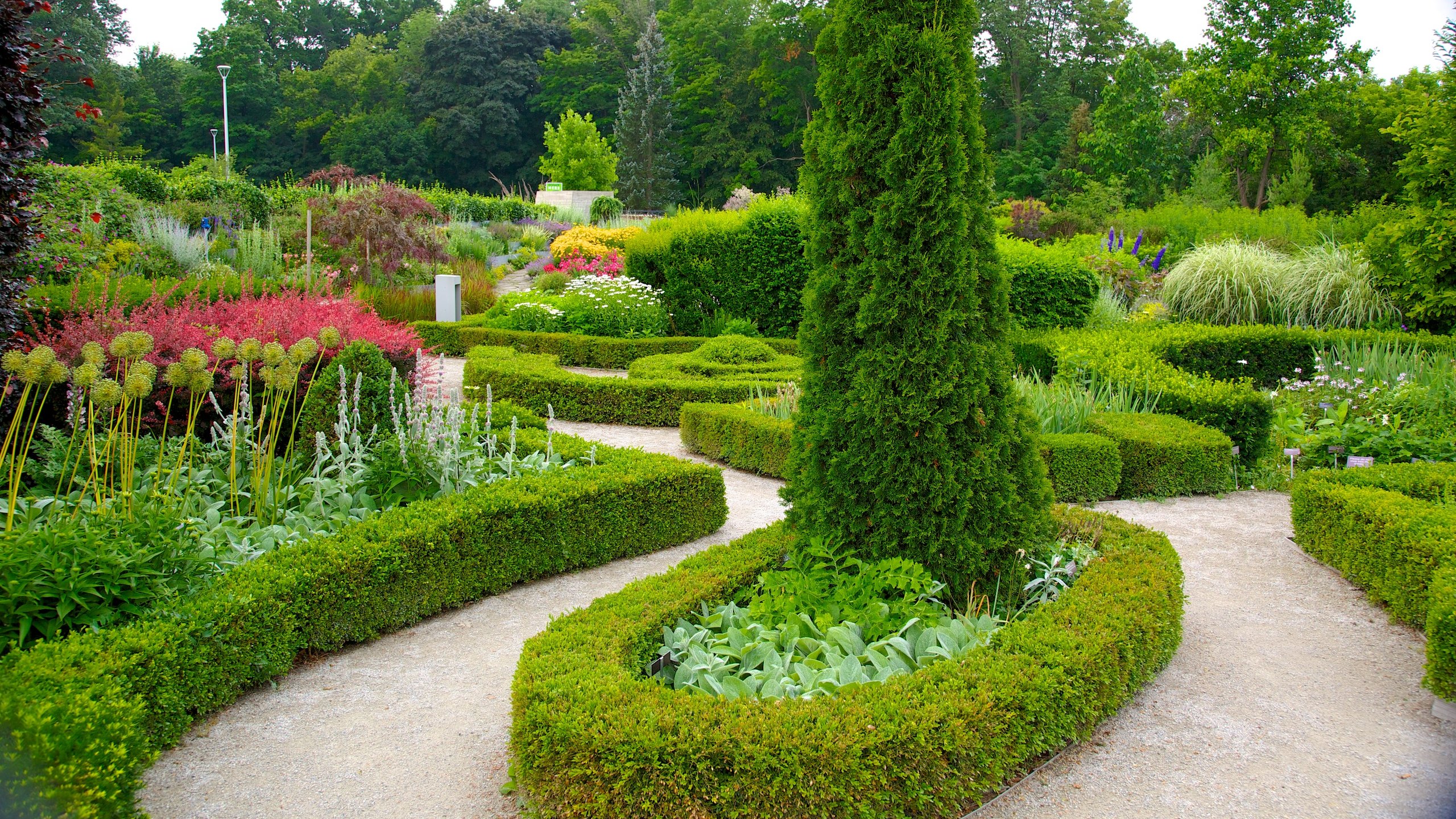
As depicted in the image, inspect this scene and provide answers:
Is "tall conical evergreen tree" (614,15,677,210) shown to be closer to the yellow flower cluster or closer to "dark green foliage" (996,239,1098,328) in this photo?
the yellow flower cluster

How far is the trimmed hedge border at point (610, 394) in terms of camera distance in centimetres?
820

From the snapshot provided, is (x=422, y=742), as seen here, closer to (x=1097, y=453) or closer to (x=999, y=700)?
(x=999, y=700)

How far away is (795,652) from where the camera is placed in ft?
10.2

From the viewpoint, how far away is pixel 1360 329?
392 inches

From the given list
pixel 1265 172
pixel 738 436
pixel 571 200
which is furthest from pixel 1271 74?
pixel 738 436

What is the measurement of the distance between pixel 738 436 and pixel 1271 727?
4188 mm

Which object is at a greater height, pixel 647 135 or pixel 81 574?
pixel 647 135

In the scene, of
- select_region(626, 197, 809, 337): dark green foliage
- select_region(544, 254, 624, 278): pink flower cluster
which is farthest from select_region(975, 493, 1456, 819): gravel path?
select_region(544, 254, 624, 278): pink flower cluster

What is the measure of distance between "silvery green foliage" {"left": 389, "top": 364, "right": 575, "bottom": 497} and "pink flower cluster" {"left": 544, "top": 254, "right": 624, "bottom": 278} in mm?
9003

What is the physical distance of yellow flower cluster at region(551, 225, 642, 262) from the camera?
1936cm

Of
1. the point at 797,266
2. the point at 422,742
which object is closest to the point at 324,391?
the point at 422,742

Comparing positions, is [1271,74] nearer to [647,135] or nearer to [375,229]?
[375,229]

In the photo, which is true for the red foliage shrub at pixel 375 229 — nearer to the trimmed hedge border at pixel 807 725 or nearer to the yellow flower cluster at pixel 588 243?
the yellow flower cluster at pixel 588 243

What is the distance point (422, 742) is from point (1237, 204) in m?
31.6
